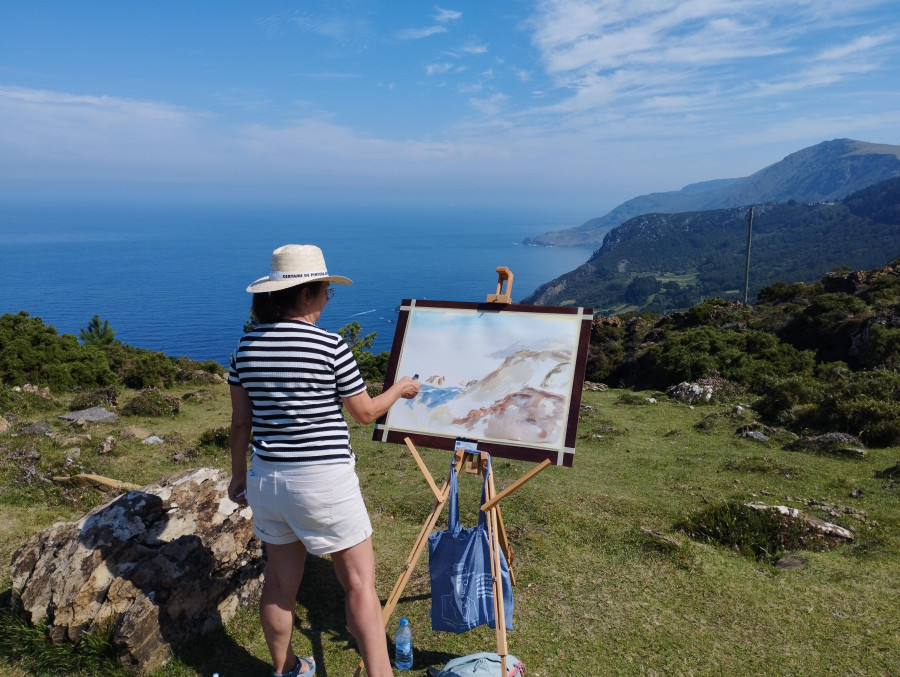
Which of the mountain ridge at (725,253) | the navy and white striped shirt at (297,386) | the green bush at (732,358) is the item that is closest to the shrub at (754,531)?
the navy and white striped shirt at (297,386)

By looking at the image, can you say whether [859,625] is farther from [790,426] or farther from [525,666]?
[790,426]

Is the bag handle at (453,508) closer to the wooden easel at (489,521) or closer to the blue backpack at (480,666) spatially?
the wooden easel at (489,521)

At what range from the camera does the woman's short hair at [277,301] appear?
10.9 ft

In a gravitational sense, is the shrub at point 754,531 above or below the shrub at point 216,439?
above

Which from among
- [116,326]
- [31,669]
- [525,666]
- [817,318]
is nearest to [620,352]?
[817,318]

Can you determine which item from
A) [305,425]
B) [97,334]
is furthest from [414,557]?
[97,334]

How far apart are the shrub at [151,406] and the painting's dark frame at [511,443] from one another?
9868 mm

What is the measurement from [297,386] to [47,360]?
1713 centimetres

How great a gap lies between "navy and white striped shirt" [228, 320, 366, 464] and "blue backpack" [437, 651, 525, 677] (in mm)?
2007

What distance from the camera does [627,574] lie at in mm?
5836

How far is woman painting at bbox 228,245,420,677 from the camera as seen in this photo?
3203 mm

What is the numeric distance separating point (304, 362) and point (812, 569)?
5.51m

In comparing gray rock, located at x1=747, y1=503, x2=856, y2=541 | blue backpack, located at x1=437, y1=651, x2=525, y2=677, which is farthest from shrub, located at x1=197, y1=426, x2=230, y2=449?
gray rock, located at x1=747, y1=503, x2=856, y2=541

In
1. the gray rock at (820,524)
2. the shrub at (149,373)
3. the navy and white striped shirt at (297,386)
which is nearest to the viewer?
the navy and white striped shirt at (297,386)
